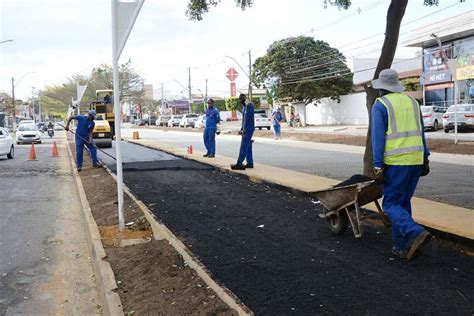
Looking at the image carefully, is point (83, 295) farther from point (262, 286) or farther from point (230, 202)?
point (230, 202)

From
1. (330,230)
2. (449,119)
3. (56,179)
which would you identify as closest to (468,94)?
(449,119)

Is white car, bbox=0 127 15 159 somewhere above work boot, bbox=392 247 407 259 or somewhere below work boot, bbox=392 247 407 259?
above

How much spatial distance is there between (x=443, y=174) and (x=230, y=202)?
5.61m

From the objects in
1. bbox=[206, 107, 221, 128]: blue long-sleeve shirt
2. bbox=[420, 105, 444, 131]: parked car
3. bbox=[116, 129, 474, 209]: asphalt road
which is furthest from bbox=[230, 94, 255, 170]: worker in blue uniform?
bbox=[420, 105, 444, 131]: parked car

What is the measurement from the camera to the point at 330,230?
20.6 ft

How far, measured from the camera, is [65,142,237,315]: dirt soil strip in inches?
160

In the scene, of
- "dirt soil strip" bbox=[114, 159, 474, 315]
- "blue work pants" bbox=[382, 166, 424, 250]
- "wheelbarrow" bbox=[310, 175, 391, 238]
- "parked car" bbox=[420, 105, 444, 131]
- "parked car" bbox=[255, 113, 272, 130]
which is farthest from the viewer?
"parked car" bbox=[255, 113, 272, 130]

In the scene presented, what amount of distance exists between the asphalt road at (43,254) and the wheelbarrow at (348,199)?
279 cm

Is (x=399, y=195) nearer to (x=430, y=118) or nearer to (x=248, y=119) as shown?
(x=248, y=119)

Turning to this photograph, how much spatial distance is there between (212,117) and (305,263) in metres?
10.8

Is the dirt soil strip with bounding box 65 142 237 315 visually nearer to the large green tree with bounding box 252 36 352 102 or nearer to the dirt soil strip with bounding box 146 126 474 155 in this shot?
the dirt soil strip with bounding box 146 126 474 155

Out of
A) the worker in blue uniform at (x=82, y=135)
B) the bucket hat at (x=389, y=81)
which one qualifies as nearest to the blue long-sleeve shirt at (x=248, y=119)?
the worker in blue uniform at (x=82, y=135)

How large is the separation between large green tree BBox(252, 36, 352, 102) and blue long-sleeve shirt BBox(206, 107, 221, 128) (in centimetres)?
2910

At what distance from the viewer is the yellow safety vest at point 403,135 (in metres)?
4.93
